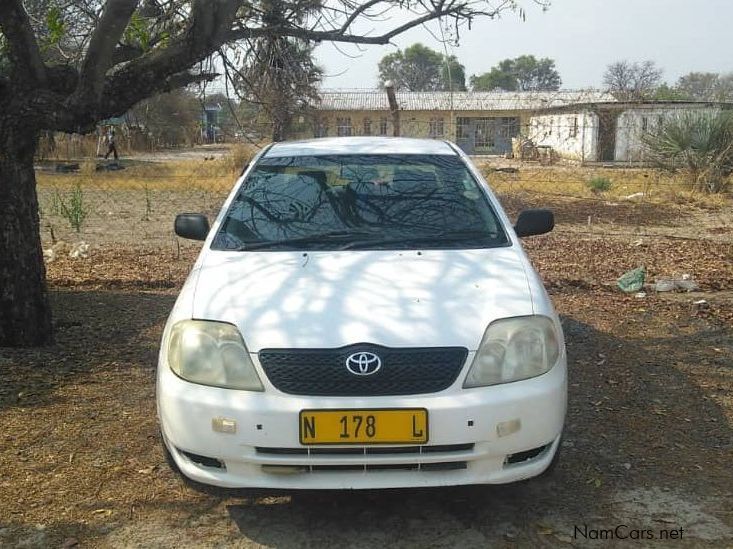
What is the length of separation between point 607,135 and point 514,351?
26.9m

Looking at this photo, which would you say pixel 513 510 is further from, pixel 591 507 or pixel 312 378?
pixel 312 378

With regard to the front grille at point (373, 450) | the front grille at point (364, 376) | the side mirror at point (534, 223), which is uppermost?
the side mirror at point (534, 223)

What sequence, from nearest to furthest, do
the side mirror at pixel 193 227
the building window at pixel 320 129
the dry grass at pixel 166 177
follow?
the side mirror at pixel 193 227 < the building window at pixel 320 129 < the dry grass at pixel 166 177

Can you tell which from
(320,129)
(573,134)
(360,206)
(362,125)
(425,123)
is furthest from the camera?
(573,134)

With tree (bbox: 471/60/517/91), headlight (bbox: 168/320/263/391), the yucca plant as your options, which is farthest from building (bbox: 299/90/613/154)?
tree (bbox: 471/60/517/91)

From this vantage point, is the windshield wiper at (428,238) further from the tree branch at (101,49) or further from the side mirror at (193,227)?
the tree branch at (101,49)

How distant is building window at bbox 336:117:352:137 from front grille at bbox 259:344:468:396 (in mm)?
17444

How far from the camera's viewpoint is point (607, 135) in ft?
91.4

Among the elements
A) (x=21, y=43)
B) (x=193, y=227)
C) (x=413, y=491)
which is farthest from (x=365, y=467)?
(x=21, y=43)

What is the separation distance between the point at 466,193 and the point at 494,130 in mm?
20006

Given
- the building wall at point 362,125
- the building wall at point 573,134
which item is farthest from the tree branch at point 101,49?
the building wall at point 573,134

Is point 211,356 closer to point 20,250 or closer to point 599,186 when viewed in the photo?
point 20,250

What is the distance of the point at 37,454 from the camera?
377 centimetres

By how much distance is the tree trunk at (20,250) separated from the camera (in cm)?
A: 505
